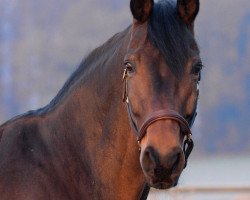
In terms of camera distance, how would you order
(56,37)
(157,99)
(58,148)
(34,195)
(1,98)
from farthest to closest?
(56,37) < (1,98) < (58,148) < (34,195) < (157,99)

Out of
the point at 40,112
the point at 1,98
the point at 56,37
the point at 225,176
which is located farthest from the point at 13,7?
the point at 40,112

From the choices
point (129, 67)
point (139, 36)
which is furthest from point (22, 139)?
point (139, 36)

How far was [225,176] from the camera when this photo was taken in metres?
13.7

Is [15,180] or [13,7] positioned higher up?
[13,7]

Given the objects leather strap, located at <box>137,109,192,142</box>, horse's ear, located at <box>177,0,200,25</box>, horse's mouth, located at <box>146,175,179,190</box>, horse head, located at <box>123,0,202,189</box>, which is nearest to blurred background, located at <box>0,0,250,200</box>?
horse's ear, located at <box>177,0,200,25</box>

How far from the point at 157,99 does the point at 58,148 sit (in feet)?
2.58

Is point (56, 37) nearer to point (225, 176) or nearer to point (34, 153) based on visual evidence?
point (225, 176)

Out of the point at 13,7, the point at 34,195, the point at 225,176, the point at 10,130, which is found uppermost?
the point at 13,7

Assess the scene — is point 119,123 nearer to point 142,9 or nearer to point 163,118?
point 163,118

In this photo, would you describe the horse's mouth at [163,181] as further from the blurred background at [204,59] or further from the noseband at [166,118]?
the blurred background at [204,59]

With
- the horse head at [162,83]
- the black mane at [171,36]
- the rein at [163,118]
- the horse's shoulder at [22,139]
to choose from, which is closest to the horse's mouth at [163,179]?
the horse head at [162,83]

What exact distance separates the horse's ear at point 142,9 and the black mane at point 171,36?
0.10 feet

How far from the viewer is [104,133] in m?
3.88

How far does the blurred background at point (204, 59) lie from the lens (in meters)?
9.70
